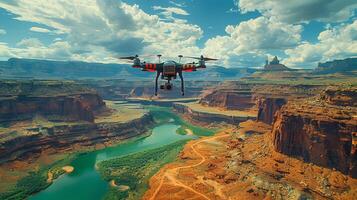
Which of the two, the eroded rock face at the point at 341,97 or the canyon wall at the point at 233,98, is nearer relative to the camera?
the eroded rock face at the point at 341,97

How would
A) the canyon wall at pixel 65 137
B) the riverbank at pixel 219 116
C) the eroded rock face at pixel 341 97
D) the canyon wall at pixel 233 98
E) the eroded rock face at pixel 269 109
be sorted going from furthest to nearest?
the canyon wall at pixel 233 98
the riverbank at pixel 219 116
the eroded rock face at pixel 269 109
the canyon wall at pixel 65 137
the eroded rock face at pixel 341 97

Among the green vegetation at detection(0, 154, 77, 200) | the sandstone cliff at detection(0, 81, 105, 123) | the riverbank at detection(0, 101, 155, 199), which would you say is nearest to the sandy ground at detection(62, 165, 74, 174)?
the riverbank at detection(0, 101, 155, 199)

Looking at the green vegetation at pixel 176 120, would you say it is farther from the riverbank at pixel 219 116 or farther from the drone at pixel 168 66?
the drone at pixel 168 66

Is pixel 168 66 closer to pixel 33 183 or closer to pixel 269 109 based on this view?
pixel 33 183

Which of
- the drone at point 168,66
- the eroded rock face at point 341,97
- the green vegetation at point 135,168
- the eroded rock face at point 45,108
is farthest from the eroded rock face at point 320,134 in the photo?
the eroded rock face at point 45,108

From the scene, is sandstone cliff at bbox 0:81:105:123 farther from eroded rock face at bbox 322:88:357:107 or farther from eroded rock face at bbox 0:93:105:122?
eroded rock face at bbox 322:88:357:107

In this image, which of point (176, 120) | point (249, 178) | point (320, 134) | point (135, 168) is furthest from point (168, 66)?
point (176, 120)
